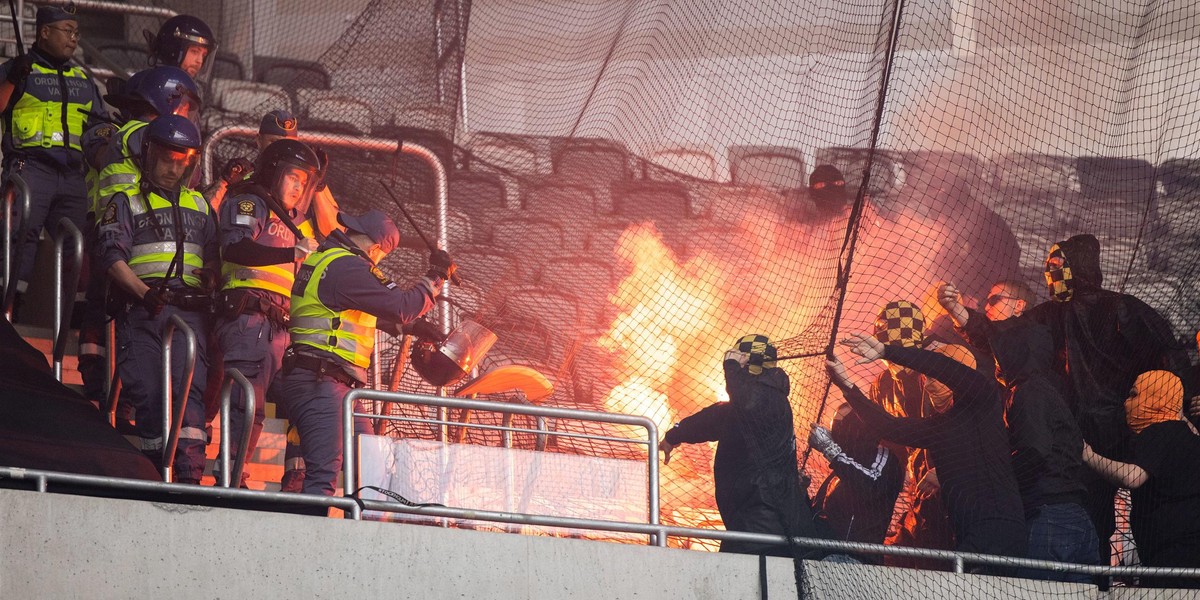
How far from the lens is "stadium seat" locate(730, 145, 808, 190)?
8.54 m

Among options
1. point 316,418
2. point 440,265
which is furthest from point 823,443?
point 316,418

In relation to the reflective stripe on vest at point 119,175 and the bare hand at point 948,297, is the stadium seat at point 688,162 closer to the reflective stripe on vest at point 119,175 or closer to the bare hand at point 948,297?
the bare hand at point 948,297

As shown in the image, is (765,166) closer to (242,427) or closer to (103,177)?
(103,177)

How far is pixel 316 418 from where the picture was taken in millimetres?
5953

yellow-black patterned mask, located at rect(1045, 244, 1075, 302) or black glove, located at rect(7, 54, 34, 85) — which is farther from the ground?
black glove, located at rect(7, 54, 34, 85)

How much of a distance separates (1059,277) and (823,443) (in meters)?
1.37

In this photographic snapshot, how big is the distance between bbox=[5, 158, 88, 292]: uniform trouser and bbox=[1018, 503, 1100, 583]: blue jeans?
16.4 feet

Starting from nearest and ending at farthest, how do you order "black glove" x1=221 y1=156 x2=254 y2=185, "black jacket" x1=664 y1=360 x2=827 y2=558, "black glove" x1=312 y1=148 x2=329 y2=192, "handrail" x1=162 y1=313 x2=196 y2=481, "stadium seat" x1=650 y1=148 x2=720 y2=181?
"handrail" x1=162 y1=313 x2=196 y2=481, "black jacket" x1=664 y1=360 x2=827 y2=558, "black glove" x1=312 y1=148 x2=329 y2=192, "black glove" x1=221 y1=156 x2=254 y2=185, "stadium seat" x1=650 y1=148 x2=720 y2=181

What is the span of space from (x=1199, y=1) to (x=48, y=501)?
6.71 meters

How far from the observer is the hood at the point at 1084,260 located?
21.2 ft

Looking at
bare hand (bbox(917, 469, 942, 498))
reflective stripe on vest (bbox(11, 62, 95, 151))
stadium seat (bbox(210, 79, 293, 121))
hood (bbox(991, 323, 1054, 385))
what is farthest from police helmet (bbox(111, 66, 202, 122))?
hood (bbox(991, 323, 1054, 385))

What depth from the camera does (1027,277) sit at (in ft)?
28.7

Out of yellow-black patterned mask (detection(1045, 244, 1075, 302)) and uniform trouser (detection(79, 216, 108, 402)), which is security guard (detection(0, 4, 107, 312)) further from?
yellow-black patterned mask (detection(1045, 244, 1075, 302))

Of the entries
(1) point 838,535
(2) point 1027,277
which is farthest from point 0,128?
(2) point 1027,277
